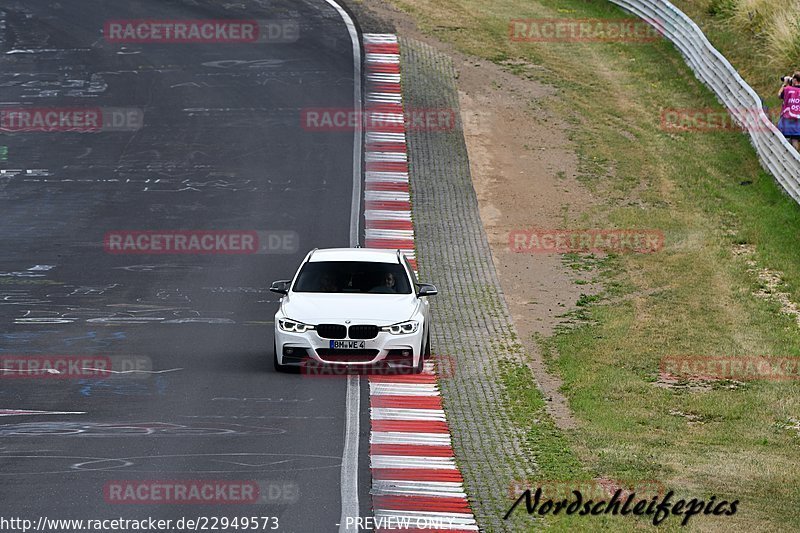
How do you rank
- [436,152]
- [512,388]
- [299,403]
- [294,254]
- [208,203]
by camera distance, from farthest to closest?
[436,152] → [208,203] → [294,254] → [512,388] → [299,403]

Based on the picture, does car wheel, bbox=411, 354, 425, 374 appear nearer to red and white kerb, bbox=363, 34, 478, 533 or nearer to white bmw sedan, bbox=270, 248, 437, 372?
white bmw sedan, bbox=270, 248, 437, 372

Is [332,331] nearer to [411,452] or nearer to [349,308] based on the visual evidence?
[349,308]

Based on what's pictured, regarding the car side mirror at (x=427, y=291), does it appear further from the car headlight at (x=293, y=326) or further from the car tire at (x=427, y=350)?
the car headlight at (x=293, y=326)

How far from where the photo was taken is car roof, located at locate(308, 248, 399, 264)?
59.3 feet

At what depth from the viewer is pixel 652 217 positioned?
28641 millimetres

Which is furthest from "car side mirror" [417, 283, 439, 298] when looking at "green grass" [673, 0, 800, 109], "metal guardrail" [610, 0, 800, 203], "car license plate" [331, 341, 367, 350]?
"green grass" [673, 0, 800, 109]

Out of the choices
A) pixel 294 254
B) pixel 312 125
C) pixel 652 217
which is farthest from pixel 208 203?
pixel 652 217

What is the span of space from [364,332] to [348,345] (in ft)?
0.81

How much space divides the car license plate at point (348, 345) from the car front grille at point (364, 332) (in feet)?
0.24

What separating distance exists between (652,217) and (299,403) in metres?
14.8

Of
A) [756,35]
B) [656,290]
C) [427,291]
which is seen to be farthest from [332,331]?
[756,35]

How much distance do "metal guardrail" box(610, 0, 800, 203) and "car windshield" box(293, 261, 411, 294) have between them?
13148 mm

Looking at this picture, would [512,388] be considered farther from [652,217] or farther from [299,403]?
[652,217]

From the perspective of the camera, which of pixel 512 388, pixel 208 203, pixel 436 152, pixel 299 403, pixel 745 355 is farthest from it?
pixel 436 152
